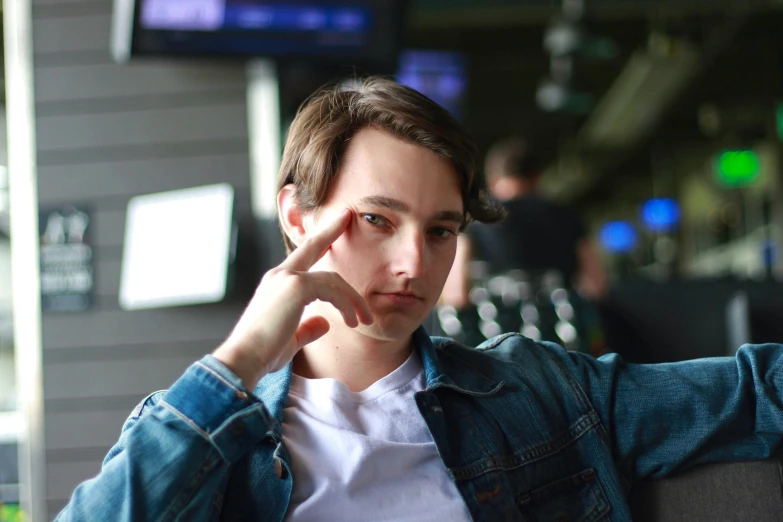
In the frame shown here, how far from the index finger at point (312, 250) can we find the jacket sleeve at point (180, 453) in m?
0.19

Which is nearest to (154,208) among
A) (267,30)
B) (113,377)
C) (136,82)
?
(136,82)

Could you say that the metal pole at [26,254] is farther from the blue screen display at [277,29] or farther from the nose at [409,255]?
the nose at [409,255]

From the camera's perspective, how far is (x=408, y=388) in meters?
1.43

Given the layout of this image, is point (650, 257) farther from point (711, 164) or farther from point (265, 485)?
point (265, 485)

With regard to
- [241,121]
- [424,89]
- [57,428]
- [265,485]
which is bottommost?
[57,428]

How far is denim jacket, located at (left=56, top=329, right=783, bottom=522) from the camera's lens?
4.21 feet

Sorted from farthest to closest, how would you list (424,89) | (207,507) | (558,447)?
(424,89), (558,447), (207,507)

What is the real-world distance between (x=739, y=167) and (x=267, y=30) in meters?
9.62

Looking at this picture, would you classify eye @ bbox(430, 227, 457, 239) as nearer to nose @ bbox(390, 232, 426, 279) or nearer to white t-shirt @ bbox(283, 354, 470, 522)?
nose @ bbox(390, 232, 426, 279)

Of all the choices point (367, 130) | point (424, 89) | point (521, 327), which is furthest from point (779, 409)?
point (424, 89)

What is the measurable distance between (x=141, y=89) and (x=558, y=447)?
2178mm

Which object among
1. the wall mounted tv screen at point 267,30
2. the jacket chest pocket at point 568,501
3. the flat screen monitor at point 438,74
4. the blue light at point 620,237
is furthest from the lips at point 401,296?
the blue light at point 620,237

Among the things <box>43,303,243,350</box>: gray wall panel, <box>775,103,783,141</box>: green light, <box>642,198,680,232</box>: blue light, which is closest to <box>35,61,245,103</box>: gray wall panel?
<box>43,303,243,350</box>: gray wall panel

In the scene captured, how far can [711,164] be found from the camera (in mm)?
13320
